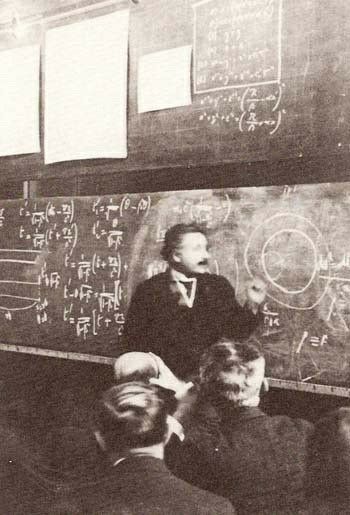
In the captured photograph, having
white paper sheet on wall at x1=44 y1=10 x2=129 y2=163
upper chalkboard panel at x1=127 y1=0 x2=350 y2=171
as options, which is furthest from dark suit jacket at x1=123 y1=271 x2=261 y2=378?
white paper sheet on wall at x1=44 y1=10 x2=129 y2=163

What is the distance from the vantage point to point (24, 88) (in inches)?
119

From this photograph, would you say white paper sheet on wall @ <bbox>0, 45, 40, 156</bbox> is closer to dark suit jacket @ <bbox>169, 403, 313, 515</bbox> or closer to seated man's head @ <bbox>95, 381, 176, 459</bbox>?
seated man's head @ <bbox>95, 381, 176, 459</bbox>

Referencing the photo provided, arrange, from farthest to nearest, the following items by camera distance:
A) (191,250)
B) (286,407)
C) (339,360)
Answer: (191,250) → (286,407) → (339,360)

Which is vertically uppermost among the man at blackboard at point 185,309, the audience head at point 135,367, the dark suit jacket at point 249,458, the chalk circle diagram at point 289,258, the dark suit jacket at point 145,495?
the chalk circle diagram at point 289,258

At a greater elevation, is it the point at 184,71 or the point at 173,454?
the point at 184,71

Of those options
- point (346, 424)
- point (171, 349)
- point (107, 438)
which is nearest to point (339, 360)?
point (346, 424)

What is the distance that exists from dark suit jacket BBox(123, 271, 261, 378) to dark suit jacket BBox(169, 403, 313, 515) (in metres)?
0.23

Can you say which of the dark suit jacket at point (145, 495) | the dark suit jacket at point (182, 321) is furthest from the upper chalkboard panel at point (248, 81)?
the dark suit jacket at point (145, 495)

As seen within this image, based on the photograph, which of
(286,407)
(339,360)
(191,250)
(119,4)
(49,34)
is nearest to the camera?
(339,360)

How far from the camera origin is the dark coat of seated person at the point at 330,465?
7.10 feet

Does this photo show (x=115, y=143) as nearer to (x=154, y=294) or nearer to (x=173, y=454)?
(x=154, y=294)

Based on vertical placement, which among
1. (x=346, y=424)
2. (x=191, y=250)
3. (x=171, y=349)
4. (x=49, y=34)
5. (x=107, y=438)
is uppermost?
(x=49, y=34)

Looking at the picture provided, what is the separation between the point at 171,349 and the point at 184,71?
3.52 ft

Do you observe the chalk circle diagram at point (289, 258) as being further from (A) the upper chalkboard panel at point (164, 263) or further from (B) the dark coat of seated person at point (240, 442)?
(B) the dark coat of seated person at point (240, 442)
